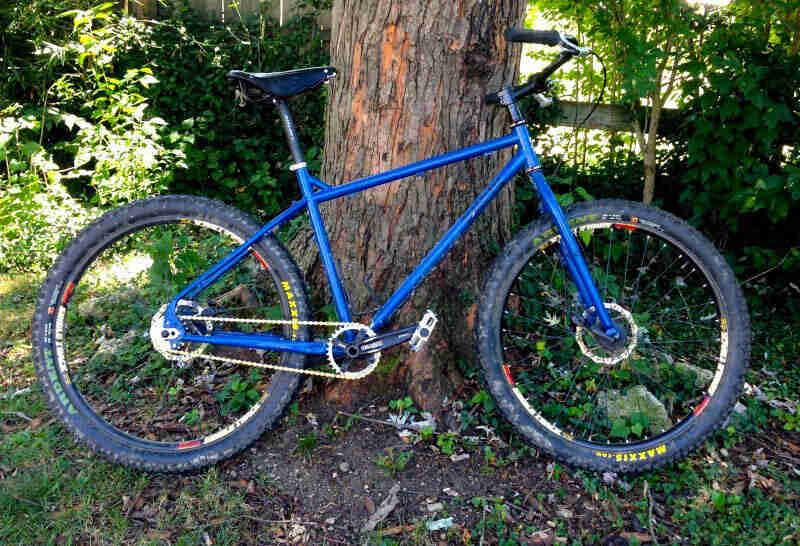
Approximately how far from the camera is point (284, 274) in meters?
2.72

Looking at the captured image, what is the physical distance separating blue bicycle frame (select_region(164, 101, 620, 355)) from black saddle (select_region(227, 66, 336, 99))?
9 cm

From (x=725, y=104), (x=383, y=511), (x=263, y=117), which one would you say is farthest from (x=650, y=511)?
(x=263, y=117)

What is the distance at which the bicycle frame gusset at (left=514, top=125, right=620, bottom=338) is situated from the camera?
261 cm

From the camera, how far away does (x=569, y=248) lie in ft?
8.57

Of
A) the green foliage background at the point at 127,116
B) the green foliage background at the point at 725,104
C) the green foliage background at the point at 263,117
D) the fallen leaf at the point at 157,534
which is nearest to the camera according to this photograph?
the fallen leaf at the point at 157,534

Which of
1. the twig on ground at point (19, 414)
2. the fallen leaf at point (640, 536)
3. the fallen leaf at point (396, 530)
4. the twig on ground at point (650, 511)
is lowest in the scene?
the twig on ground at point (19, 414)

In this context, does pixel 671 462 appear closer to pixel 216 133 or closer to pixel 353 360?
pixel 353 360

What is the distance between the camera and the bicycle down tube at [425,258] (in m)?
2.61

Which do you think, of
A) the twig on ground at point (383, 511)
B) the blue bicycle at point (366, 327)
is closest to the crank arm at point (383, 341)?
the blue bicycle at point (366, 327)

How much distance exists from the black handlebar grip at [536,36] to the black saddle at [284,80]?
0.75 metres

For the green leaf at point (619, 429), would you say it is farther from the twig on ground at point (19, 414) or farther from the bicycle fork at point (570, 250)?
the twig on ground at point (19, 414)

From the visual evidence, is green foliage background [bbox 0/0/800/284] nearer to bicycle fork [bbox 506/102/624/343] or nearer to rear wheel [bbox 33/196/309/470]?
rear wheel [bbox 33/196/309/470]

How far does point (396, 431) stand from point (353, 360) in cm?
38

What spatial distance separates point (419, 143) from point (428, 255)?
1.74 feet
